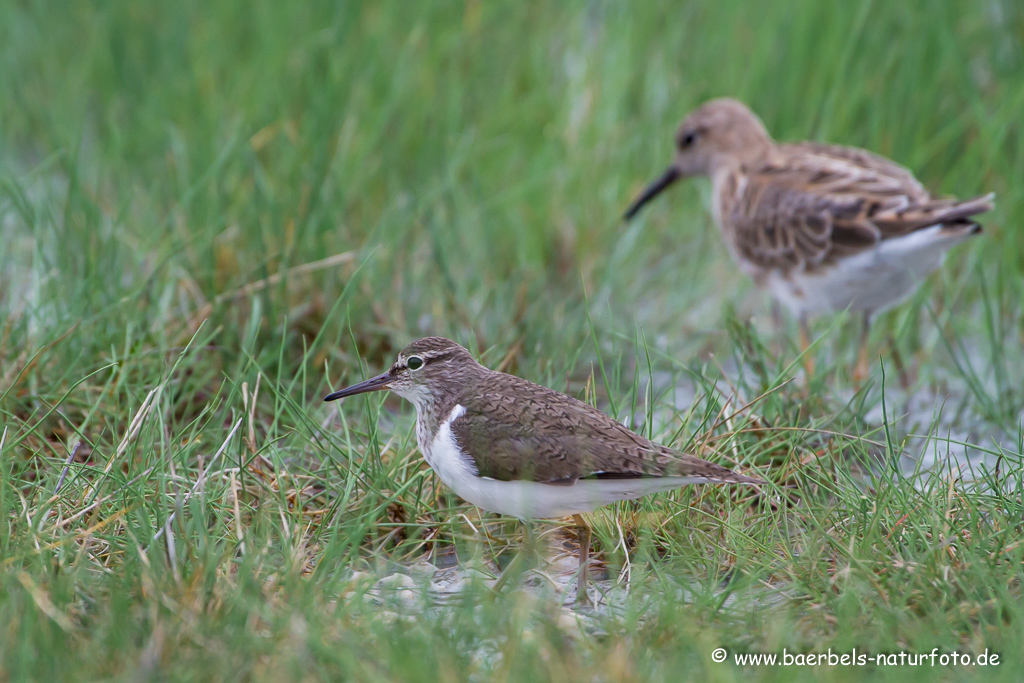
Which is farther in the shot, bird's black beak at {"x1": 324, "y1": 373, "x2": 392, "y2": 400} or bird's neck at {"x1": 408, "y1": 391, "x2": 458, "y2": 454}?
bird's black beak at {"x1": 324, "y1": 373, "x2": 392, "y2": 400}

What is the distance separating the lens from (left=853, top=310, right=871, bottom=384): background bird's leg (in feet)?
19.4

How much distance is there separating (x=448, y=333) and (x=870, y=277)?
222 cm

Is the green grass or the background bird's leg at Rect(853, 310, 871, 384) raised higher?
the green grass

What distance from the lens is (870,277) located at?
19.5ft

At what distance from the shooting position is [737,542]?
12.8ft

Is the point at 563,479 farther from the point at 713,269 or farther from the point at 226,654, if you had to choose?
the point at 713,269

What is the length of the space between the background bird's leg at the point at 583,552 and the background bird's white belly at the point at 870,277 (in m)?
2.28

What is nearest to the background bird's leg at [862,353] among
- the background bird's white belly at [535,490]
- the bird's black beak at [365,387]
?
the background bird's white belly at [535,490]

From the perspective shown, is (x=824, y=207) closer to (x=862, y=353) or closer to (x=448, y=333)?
(x=862, y=353)

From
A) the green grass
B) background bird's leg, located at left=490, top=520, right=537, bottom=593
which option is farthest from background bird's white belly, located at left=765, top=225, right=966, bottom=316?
background bird's leg, located at left=490, top=520, right=537, bottom=593

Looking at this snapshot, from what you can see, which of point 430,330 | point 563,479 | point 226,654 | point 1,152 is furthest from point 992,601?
point 1,152

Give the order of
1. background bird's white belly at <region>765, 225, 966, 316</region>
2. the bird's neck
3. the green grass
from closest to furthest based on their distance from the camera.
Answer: the green grass < the bird's neck < background bird's white belly at <region>765, 225, 966, 316</region>

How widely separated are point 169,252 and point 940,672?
12.5ft

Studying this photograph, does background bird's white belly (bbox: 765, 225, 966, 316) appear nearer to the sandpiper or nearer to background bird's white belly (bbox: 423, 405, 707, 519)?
the sandpiper
